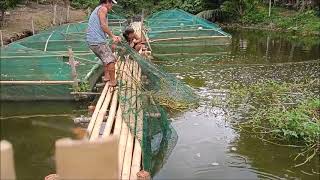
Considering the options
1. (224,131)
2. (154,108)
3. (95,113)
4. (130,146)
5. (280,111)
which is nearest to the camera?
(130,146)

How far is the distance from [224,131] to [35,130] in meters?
3.30

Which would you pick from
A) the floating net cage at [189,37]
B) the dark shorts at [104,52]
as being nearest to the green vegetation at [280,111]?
the dark shorts at [104,52]

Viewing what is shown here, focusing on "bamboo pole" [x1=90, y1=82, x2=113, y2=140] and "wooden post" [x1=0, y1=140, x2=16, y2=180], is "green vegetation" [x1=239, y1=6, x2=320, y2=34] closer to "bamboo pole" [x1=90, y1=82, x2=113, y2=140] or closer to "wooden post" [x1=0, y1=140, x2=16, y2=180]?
"bamboo pole" [x1=90, y1=82, x2=113, y2=140]

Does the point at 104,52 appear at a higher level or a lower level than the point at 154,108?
higher

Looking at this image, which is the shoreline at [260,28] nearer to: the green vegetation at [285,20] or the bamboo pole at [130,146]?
the green vegetation at [285,20]

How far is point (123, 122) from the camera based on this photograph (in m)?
5.49

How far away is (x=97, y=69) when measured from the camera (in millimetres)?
9828

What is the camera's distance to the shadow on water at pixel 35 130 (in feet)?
20.1

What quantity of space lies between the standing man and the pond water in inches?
54.2

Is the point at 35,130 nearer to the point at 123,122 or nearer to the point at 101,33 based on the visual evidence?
the point at 101,33

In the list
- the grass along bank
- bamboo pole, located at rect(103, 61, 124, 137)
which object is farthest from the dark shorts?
the grass along bank

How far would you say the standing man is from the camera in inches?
259

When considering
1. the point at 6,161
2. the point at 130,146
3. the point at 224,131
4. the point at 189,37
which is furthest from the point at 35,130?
the point at 189,37

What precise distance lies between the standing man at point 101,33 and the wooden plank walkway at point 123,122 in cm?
45
